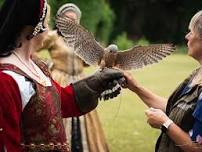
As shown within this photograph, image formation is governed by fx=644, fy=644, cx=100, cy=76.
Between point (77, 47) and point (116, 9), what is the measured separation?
111 ft

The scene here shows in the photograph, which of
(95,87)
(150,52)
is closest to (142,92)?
(150,52)

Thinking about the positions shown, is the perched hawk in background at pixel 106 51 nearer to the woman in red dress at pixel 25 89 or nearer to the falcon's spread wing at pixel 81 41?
the falcon's spread wing at pixel 81 41

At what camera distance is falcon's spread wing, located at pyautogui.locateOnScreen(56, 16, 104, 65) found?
3.38 metres

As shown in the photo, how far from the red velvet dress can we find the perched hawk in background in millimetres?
509

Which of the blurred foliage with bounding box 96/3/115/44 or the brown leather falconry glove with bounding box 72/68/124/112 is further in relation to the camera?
the blurred foliage with bounding box 96/3/115/44

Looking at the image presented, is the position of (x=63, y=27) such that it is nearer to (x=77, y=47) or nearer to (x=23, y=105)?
(x=77, y=47)

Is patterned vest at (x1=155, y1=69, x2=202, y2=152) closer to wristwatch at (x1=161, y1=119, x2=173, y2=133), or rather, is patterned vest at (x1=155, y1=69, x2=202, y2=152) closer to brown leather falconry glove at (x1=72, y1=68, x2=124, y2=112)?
wristwatch at (x1=161, y1=119, x2=173, y2=133)

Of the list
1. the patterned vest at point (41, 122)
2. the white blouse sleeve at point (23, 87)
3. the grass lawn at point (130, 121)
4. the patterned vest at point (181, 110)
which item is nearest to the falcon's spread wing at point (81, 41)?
the patterned vest at point (181, 110)

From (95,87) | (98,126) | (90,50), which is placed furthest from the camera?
(98,126)

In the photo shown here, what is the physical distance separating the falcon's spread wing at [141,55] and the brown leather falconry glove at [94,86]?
0.23 meters

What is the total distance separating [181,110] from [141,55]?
0.49 metres

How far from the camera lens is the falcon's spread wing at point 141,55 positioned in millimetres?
3322

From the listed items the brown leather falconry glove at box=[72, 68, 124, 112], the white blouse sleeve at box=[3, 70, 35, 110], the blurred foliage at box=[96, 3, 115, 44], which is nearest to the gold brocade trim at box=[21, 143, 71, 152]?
the white blouse sleeve at box=[3, 70, 35, 110]

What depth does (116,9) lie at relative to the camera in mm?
37125
